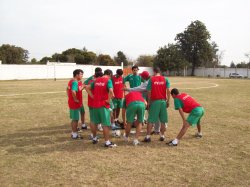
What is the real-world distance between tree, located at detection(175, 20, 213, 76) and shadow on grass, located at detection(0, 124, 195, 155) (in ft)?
235

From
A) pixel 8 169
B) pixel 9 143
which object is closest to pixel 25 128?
pixel 9 143

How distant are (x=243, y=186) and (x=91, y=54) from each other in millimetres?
75653

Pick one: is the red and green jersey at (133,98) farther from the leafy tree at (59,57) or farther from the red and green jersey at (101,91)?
the leafy tree at (59,57)

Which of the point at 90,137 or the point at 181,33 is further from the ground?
the point at 181,33

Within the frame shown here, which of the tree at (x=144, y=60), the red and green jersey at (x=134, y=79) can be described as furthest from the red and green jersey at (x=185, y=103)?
the tree at (x=144, y=60)

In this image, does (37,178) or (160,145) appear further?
(160,145)

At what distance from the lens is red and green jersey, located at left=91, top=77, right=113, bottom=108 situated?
22.2 ft

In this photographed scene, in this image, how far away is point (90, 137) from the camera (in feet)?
25.9

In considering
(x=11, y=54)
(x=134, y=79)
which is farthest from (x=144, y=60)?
(x=134, y=79)

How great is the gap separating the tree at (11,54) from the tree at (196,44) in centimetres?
4432

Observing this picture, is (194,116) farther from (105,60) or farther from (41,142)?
(105,60)

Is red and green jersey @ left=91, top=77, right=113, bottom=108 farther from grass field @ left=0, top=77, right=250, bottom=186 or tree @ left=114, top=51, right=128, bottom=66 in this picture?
tree @ left=114, top=51, right=128, bottom=66

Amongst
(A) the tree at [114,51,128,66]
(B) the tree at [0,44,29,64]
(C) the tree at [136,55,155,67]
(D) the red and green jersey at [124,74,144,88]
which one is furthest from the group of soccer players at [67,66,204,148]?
(A) the tree at [114,51,128,66]

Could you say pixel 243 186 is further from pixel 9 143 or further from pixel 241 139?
pixel 9 143
